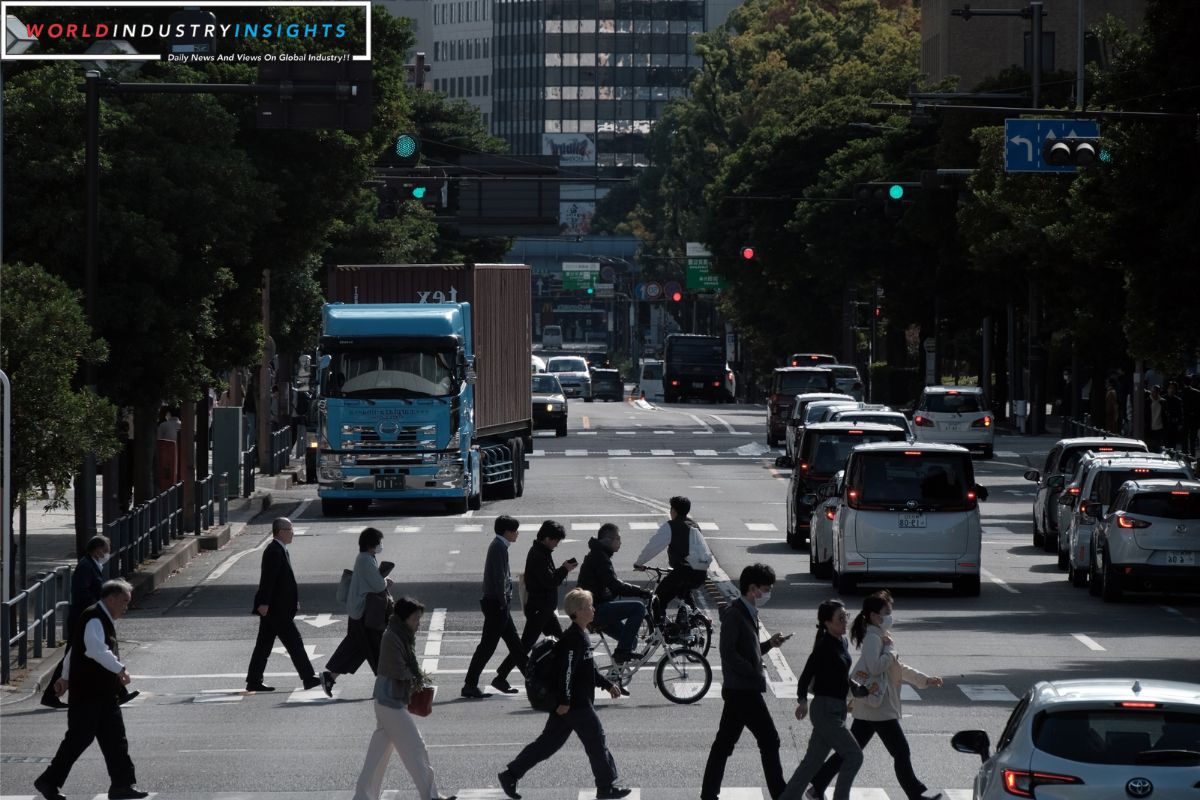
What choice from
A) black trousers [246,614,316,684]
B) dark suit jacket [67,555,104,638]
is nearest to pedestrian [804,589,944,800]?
black trousers [246,614,316,684]

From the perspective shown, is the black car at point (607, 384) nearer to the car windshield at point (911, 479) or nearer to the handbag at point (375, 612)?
the car windshield at point (911, 479)

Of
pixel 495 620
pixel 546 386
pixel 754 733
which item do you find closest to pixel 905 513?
pixel 495 620

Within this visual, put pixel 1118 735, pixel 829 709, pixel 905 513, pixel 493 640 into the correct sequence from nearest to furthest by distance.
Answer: pixel 1118 735 → pixel 829 709 → pixel 493 640 → pixel 905 513

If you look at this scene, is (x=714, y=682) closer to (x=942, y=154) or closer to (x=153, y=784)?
(x=153, y=784)

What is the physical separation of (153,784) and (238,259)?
1811cm

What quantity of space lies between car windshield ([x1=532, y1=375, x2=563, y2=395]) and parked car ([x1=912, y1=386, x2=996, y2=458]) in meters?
16.4

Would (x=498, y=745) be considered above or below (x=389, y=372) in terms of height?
below

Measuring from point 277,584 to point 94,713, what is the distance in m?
5.45

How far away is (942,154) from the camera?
7488cm

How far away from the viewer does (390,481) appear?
133ft

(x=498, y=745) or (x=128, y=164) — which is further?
(x=128, y=164)

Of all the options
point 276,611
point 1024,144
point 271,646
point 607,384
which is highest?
point 1024,144

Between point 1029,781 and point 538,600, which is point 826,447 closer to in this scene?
point 538,600

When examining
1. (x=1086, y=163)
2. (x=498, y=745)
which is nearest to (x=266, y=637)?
(x=498, y=745)
